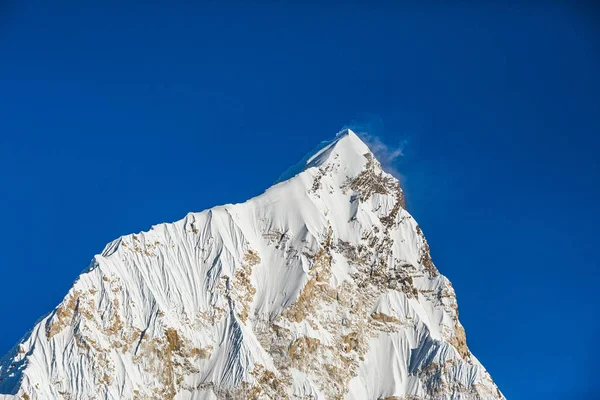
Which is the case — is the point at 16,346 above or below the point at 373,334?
below

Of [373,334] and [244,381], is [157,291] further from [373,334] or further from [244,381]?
[373,334]

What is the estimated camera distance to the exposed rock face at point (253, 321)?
165 m

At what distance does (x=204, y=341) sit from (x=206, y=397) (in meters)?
9.34

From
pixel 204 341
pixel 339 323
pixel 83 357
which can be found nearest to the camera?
pixel 83 357

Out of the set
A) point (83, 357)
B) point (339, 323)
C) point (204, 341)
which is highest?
point (339, 323)

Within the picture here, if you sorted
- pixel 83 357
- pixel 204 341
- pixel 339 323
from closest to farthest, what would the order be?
pixel 83 357 → pixel 204 341 → pixel 339 323

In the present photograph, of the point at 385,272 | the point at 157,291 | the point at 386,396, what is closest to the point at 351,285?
the point at 385,272

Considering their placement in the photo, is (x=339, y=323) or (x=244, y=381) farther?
(x=339, y=323)

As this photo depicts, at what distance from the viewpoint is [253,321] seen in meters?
181

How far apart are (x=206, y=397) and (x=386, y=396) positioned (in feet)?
101

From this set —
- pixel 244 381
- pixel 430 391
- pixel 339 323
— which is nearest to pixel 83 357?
pixel 244 381

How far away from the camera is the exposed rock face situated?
165 meters

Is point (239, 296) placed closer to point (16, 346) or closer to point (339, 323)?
point (339, 323)

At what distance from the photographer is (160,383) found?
169 m
